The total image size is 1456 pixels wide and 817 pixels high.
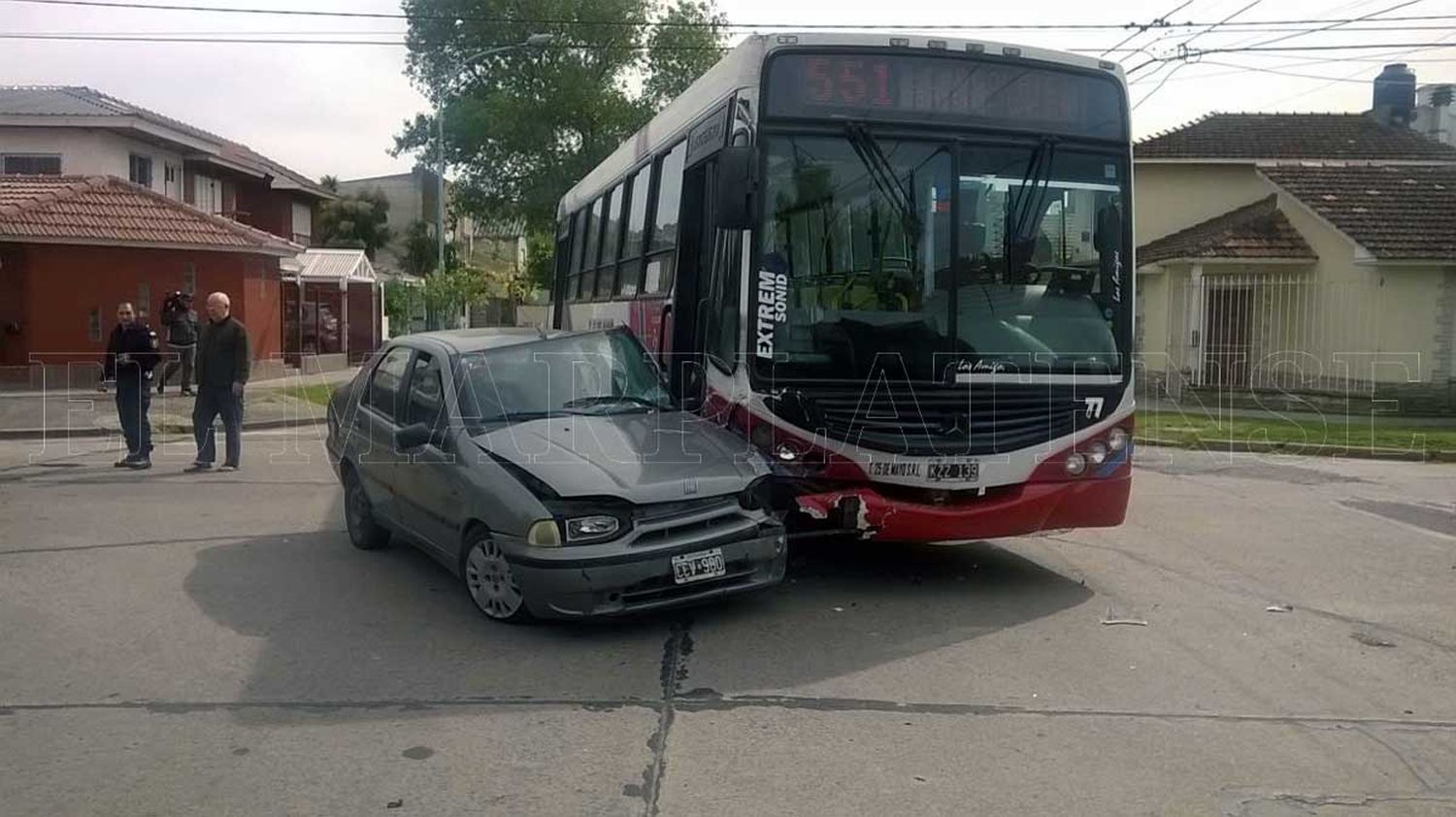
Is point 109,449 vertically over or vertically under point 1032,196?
under

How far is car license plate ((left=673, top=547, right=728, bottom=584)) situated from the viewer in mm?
6379

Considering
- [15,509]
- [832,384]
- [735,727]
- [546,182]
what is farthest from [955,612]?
[546,182]

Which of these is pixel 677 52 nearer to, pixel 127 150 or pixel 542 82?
pixel 542 82

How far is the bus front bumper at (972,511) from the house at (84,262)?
65.4ft

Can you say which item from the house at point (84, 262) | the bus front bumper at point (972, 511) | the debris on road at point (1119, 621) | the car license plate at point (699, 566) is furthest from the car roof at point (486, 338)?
the house at point (84, 262)

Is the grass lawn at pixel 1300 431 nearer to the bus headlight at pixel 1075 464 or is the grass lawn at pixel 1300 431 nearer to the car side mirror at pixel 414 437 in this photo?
the bus headlight at pixel 1075 464

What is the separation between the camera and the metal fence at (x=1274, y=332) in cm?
2155

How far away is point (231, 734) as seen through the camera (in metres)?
5.11

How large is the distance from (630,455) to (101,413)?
49.2 feet

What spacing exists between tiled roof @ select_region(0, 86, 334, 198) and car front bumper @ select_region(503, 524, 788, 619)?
25.6 meters

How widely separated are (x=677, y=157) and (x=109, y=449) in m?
10.1

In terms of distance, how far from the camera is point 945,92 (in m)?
7.40

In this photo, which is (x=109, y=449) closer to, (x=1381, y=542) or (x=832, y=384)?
(x=832, y=384)

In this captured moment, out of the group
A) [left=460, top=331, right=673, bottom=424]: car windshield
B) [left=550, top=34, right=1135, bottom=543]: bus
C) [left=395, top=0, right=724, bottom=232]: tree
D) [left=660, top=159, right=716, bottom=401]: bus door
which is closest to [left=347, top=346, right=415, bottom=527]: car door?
[left=460, top=331, right=673, bottom=424]: car windshield
